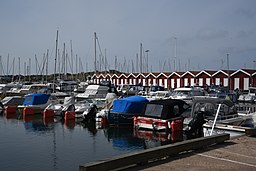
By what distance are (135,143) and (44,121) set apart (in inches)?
537

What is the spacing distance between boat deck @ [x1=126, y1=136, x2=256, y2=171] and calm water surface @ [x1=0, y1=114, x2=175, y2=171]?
5130 mm

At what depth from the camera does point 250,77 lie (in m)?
54.9

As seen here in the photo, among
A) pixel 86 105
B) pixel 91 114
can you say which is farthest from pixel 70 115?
pixel 91 114

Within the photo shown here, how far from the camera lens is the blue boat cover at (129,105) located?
26.8 metres

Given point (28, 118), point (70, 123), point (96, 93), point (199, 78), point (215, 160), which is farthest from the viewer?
point (199, 78)

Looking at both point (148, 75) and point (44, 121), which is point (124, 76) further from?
point (44, 121)

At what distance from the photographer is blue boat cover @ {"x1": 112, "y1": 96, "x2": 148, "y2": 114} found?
26797 millimetres

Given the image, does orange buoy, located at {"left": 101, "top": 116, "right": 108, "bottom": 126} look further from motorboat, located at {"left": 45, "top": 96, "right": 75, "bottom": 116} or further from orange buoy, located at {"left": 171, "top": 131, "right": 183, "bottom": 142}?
orange buoy, located at {"left": 171, "top": 131, "right": 183, "bottom": 142}

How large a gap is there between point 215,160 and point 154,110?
12.0 metres

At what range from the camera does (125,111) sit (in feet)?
87.4

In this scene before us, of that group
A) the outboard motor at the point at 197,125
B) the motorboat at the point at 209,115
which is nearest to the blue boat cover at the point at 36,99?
the motorboat at the point at 209,115

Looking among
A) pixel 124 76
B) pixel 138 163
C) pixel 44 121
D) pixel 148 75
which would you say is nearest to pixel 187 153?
pixel 138 163

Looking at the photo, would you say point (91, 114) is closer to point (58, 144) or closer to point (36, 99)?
point (58, 144)

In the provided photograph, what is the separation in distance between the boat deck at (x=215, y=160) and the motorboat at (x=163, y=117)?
7.82 m
